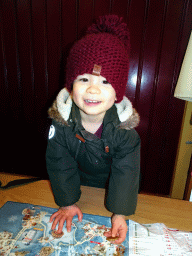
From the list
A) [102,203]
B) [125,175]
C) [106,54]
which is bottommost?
[102,203]

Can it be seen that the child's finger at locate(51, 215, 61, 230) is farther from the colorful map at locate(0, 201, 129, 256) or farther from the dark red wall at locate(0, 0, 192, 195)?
the dark red wall at locate(0, 0, 192, 195)

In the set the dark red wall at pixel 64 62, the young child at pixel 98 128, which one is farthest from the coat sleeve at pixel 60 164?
the dark red wall at pixel 64 62

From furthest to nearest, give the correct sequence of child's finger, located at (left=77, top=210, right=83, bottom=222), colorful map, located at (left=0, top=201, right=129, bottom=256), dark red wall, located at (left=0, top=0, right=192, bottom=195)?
dark red wall, located at (left=0, top=0, right=192, bottom=195) → child's finger, located at (left=77, top=210, right=83, bottom=222) → colorful map, located at (left=0, top=201, right=129, bottom=256)

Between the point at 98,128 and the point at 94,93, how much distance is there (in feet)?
0.72

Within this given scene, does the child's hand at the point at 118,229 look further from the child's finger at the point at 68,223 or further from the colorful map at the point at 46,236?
the child's finger at the point at 68,223

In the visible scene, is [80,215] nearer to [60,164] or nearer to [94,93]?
[60,164]

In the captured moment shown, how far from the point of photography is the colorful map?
1.66 feet

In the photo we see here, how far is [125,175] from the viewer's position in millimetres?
665

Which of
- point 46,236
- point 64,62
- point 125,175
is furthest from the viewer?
point 64,62

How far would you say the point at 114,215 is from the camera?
2.02ft

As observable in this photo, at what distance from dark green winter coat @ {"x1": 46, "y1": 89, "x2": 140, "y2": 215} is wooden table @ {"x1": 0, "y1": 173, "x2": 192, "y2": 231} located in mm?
39

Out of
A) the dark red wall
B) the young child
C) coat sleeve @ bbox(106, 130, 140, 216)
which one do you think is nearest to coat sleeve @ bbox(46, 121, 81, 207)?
the young child

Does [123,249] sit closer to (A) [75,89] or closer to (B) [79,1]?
(A) [75,89]

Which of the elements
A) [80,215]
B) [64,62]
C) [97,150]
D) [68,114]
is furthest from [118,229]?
[64,62]
